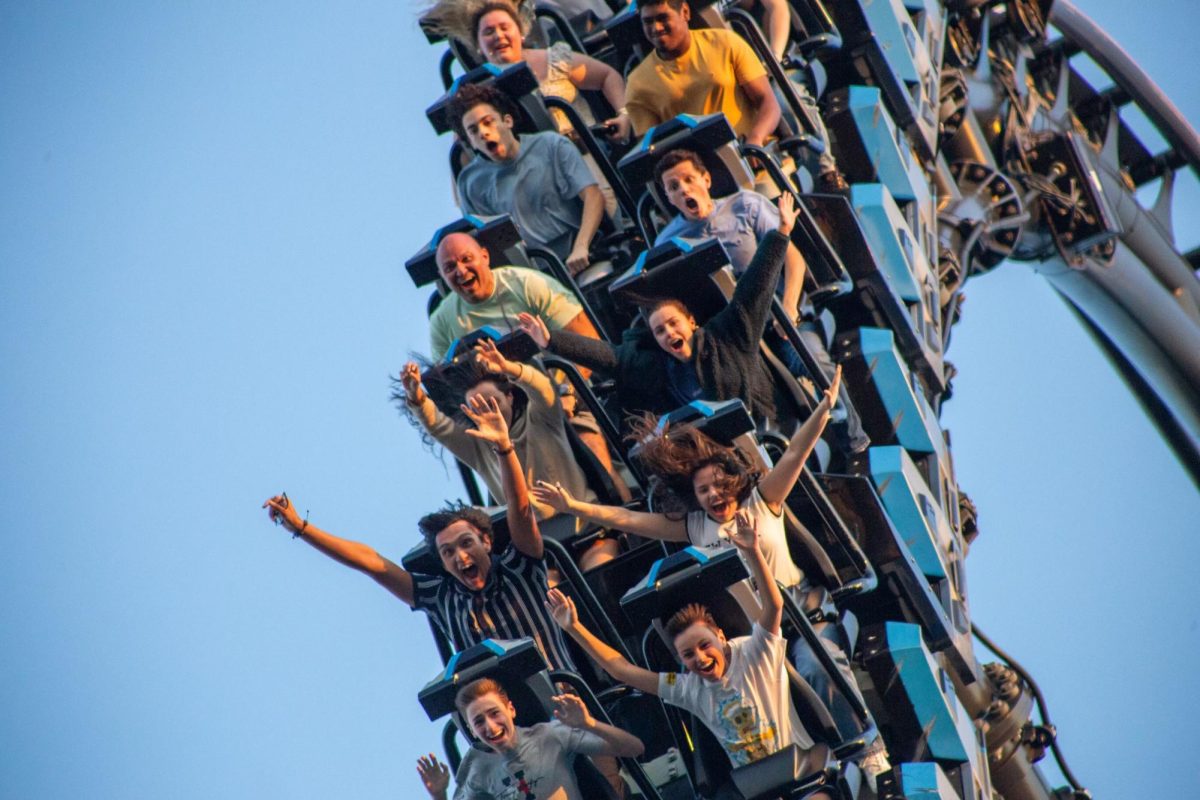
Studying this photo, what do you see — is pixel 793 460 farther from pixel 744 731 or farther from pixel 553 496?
pixel 744 731

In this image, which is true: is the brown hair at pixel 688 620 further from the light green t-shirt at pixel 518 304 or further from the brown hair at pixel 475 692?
the light green t-shirt at pixel 518 304

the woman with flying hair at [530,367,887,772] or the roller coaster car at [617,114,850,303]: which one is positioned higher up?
the roller coaster car at [617,114,850,303]

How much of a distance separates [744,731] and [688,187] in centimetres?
191

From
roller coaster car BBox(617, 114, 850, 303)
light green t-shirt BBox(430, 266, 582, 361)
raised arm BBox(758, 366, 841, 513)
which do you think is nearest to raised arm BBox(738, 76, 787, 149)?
roller coaster car BBox(617, 114, 850, 303)

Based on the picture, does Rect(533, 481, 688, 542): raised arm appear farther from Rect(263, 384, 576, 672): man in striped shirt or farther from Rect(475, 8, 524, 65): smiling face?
Rect(475, 8, 524, 65): smiling face

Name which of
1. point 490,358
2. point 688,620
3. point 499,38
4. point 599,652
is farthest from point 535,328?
point 499,38

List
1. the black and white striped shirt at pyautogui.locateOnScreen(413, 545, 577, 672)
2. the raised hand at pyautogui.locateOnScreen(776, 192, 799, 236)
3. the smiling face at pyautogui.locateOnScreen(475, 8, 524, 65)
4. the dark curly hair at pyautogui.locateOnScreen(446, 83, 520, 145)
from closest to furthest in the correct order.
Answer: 1. the black and white striped shirt at pyautogui.locateOnScreen(413, 545, 577, 672)
2. the raised hand at pyautogui.locateOnScreen(776, 192, 799, 236)
3. the dark curly hair at pyautogui.locateOnScreen(446, 83, 520, 145)
4. the smiling face at pyautogui.locateOnScreen(475, 8, 524, 65)

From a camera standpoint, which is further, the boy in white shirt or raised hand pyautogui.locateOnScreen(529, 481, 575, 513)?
raised hand pyautogui.locateOnScreen(529, 481, 575, 513)

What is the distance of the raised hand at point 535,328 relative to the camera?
6.53 meters

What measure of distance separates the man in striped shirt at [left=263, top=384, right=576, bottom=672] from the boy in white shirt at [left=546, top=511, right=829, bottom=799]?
0.61 m

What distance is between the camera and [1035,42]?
1151cm

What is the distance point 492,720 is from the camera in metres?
5.71

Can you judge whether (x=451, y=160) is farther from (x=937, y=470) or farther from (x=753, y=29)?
(x=937, y=470)

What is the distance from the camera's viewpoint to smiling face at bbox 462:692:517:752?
18.8ft
